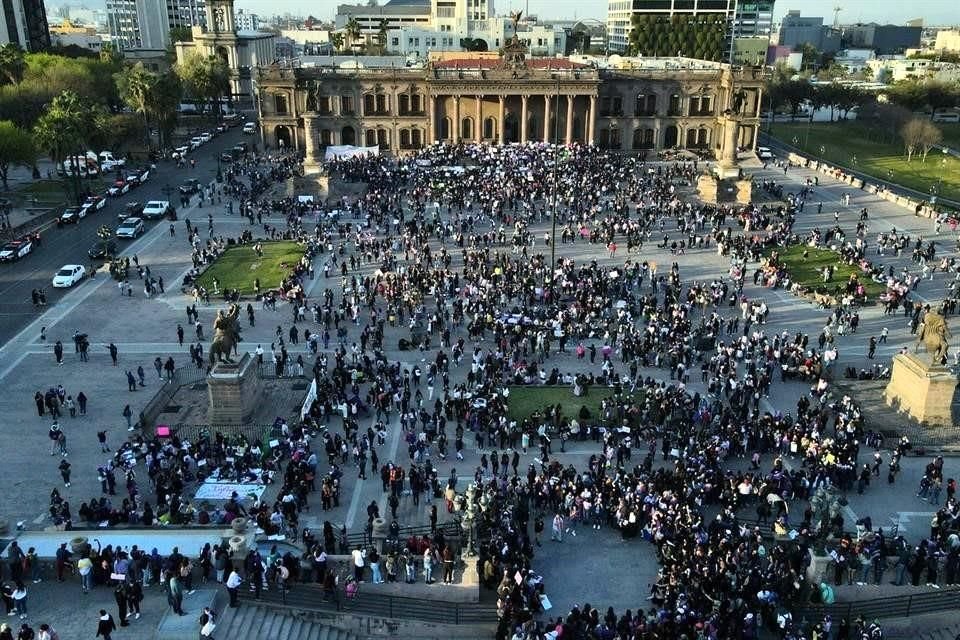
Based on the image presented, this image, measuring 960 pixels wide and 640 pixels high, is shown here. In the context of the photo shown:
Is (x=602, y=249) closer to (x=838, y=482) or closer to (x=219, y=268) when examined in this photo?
Answer: (x=219, y=268)

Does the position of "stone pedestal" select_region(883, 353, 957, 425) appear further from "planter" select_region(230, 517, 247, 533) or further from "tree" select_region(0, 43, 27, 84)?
"tree" select_region(0, 43, 27, 84)

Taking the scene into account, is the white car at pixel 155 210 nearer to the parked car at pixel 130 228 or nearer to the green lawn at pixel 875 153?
the parked car at pixel 130 228

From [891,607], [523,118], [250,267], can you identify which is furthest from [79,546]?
[523,118]

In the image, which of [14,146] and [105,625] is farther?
[14,146]

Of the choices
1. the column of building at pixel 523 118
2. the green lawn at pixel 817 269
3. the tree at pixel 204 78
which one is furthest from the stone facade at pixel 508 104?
the green lawn at pixel 817 269

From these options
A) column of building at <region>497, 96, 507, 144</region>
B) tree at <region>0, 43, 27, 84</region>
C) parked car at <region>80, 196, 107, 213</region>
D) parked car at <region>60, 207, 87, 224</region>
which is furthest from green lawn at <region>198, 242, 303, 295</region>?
tree at <region>0, 43, 27, 84</region>

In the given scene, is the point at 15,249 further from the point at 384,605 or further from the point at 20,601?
the point at 384,605
